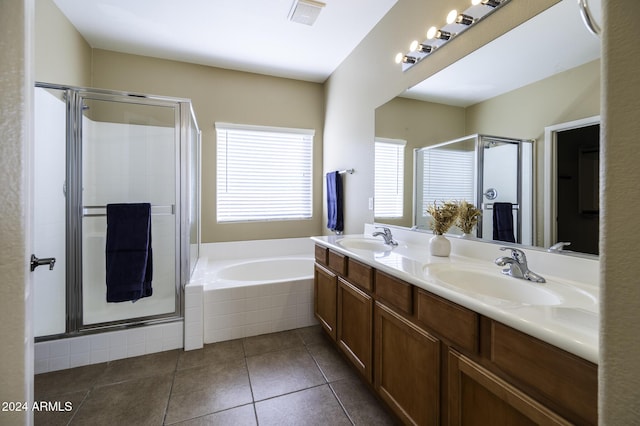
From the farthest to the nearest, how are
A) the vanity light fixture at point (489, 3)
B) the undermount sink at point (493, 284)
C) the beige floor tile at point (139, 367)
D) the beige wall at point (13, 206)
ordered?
the beige floor tile at point (139, 367) < the vanity light fixture at point (489, 3) < the undermount sink at point (493, 284) < the beige wall at point (13, 206)

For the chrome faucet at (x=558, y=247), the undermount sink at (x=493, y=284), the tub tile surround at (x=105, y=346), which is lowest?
the tub tile surround at (x=105, y=346)

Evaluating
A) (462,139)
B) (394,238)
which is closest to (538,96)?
(462,139)

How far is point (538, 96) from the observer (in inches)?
47.7

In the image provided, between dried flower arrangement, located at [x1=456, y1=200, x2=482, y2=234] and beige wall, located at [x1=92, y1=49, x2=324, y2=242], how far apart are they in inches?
84.5

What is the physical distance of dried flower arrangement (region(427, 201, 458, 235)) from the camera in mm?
1571

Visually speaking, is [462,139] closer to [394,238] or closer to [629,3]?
[394,238]

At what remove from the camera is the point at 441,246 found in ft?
5.08

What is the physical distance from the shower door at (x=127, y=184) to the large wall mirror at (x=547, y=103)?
2.11 metres

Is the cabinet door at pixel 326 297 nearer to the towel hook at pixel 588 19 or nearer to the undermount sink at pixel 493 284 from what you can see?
the undermount sink at pixel 493 284

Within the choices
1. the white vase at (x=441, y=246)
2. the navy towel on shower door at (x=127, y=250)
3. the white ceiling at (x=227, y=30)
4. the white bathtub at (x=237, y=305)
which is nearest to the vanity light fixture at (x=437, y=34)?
the white ceiling at (x=227, y=30)

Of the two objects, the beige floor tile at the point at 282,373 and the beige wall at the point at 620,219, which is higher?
the beige wall at the point at 620,219

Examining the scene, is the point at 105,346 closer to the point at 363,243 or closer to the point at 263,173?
the point at 363,243

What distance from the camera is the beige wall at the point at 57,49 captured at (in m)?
1.94

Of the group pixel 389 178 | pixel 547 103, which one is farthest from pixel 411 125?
pixel 547 103
